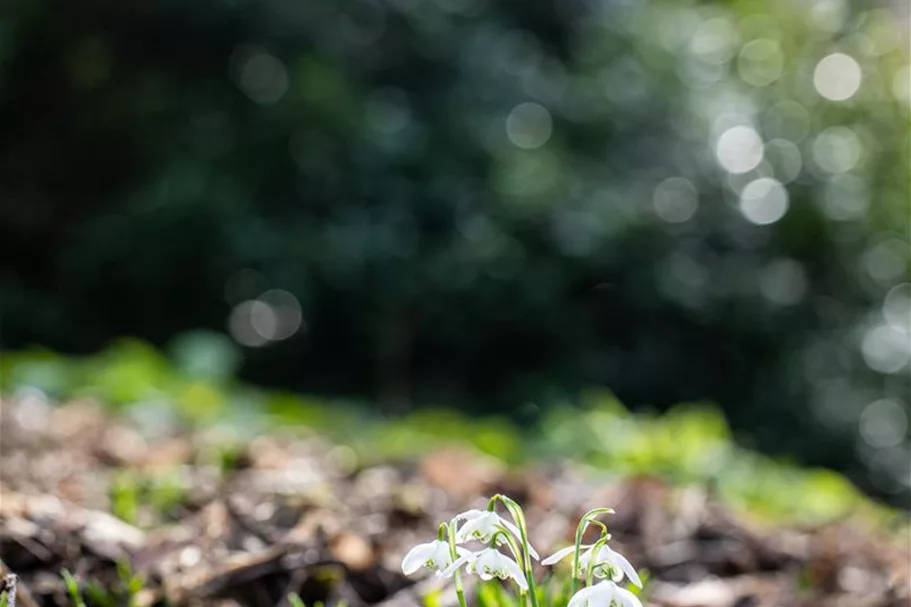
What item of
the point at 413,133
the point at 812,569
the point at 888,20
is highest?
the point at 888,20

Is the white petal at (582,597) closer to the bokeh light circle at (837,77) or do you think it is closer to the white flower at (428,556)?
the white flower at (428,556)

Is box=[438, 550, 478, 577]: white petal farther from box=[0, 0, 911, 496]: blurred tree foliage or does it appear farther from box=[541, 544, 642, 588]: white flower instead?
box=[0, 0, 911, 496]: blurred tree foliage

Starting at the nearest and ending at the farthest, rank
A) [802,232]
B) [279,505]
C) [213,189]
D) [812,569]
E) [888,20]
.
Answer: [279,505], [812,569], [213,189], [802,232], [888,20]

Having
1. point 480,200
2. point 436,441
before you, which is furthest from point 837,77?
point 436,441

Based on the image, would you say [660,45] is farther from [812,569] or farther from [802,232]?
[812,569]

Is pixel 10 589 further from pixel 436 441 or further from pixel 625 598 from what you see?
pixel 436 441

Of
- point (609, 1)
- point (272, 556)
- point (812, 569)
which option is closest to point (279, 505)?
point (272, 556)

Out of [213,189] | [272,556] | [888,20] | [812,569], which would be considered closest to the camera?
[272,556]
